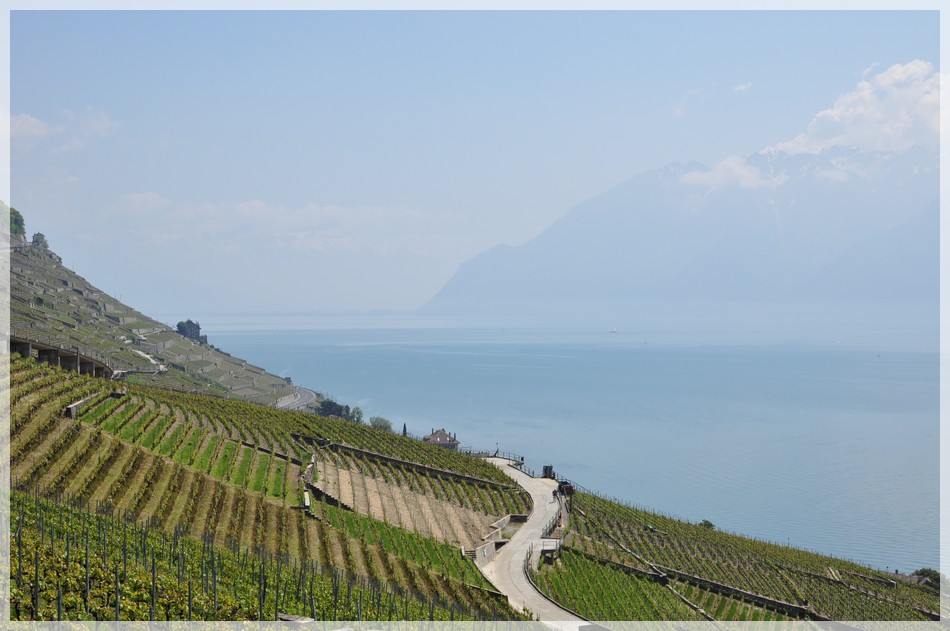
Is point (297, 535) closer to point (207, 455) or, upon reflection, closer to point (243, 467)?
point (243, 467)

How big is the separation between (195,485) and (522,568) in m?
14.6

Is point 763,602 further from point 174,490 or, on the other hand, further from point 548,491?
point 174,490

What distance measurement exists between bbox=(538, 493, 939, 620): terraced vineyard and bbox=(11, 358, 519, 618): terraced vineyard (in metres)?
7.21

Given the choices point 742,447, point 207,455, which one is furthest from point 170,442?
point 742,447

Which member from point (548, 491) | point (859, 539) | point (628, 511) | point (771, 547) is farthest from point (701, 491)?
point (548, 491)

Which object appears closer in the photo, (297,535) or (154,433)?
(297,535)

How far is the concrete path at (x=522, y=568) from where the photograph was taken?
28.3 m

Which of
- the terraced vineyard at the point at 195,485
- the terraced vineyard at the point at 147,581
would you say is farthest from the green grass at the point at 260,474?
the terraced vineyard at the point at 147,581

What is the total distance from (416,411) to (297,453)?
386 feet

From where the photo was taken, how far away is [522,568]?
34188mm

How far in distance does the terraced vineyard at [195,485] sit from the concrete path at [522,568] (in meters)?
1.52

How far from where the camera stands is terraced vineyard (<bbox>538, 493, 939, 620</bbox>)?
119ft

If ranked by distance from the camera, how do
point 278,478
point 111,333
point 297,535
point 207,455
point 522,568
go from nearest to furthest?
point 297,535 → point 522,568 → point 207,455 → point 278,478 → point 111,333

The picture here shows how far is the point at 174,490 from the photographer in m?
27.8
